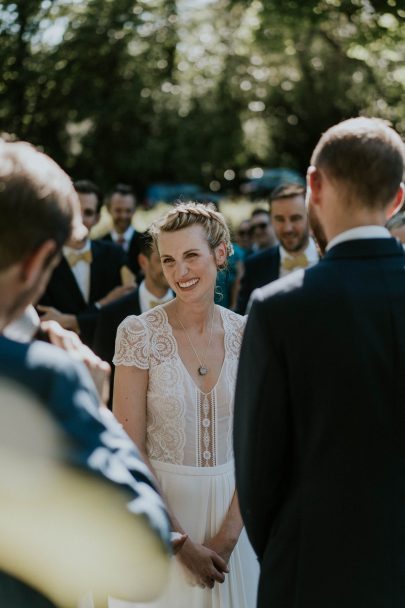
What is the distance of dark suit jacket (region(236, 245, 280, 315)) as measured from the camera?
6.87 metres

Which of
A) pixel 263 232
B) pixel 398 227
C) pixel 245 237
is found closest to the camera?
pixel 398 227

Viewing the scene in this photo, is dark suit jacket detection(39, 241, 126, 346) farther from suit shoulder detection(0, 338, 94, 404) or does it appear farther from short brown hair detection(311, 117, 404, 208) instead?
suit shoulder detection(0, 338, 94, 404)

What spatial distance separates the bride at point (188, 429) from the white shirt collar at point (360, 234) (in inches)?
55.2

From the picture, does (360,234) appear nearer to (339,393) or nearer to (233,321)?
(339,393)

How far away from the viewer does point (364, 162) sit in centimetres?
214

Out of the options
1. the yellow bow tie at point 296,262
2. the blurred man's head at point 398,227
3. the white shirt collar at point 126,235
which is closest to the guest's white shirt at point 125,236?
the white shirt collar at point 126,235

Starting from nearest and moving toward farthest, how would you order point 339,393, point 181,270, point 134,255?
point 339,393 → point 181,270 → point 134,255

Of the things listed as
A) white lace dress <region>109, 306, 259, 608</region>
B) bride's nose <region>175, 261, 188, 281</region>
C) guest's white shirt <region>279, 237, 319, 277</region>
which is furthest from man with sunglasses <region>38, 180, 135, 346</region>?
white lace dress <region>109, 306, 259, 608</region>

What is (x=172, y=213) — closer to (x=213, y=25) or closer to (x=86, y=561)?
(x=86, y=561)

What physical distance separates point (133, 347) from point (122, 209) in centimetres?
603

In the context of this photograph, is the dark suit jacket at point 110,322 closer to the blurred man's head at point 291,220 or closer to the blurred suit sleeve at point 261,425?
the blurred man's head at point 291,220

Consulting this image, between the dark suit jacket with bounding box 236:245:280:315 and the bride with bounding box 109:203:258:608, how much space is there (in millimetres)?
3299

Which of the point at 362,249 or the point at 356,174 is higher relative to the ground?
the point at 356,174

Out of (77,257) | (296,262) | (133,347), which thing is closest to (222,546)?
(133,347)
